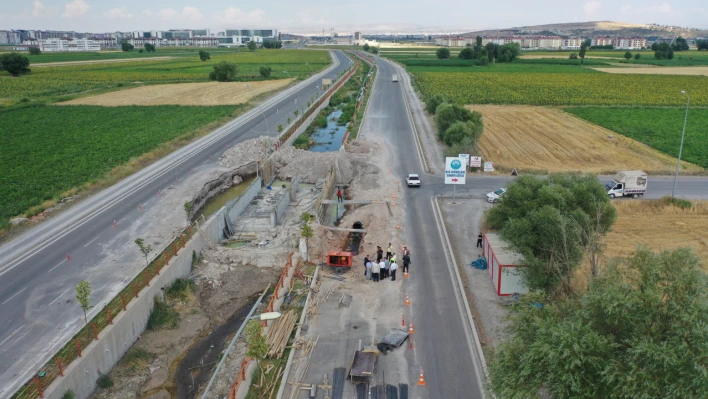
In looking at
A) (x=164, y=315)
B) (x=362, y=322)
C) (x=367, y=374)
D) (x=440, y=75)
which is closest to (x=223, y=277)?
(x=164, y=315)

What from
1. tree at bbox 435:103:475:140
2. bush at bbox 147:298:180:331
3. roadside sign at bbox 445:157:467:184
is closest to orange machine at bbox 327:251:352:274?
bush at bbox 147:298:180:331

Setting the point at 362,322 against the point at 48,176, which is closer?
the point at 362,322

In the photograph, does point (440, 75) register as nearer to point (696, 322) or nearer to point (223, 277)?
point (223, 277)

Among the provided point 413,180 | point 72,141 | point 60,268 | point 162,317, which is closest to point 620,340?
point 162,317

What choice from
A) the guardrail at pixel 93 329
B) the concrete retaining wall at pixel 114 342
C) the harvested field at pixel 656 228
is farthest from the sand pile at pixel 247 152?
the harvested field at pixel 656 228

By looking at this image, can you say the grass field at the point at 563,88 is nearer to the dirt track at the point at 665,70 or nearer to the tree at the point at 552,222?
the dirt track at the point at 665,70

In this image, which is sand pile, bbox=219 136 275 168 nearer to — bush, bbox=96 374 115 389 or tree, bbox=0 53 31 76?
bush, bbox=96 374 115 389
